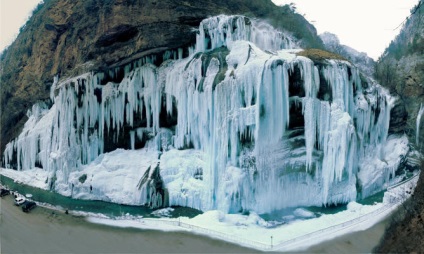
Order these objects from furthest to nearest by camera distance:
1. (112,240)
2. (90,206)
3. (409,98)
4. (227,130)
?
(409,98) < (90,206) < (227,130) < (112,240)

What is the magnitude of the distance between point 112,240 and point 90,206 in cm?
644

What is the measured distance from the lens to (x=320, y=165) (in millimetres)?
21281

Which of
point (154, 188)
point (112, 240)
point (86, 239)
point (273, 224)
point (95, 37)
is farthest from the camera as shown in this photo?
point (95, 37)

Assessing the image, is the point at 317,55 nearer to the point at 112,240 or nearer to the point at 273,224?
the point at 273,224

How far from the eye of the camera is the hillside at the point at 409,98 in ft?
38.4

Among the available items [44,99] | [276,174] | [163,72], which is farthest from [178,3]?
[44,99]

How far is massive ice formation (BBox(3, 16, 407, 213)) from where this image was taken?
68.2 ft

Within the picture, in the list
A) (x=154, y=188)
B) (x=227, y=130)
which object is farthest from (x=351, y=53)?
(x=154, y=188)

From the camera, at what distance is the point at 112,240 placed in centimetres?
1775

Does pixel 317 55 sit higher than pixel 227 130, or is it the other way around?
pixel 317 55

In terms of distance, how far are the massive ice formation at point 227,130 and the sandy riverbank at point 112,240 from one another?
3644mm

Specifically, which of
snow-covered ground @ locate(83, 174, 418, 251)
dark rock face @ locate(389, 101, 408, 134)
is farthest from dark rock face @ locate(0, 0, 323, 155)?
dark rock face @ locate(389, 101, 408, 134)

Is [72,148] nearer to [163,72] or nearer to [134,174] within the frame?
[134,174]

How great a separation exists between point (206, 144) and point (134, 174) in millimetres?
4890
